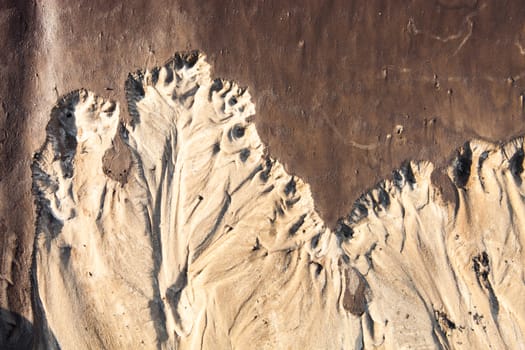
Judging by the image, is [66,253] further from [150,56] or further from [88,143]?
[150,56]

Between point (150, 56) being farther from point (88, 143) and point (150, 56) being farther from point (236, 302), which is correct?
point (236, 302)

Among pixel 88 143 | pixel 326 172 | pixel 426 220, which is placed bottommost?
pixel 426 220

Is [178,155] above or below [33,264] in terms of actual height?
above

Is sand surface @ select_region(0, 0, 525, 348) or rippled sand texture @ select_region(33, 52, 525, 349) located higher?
sand surface @ select_region(0, 0, 525, 348)

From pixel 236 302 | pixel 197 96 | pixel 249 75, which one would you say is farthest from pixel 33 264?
pixel 249 75

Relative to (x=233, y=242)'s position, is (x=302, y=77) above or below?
above

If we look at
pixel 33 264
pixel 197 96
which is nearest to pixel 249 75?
pixel 197 96

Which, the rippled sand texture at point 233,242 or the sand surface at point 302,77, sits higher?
the sand surface at point 302,77
